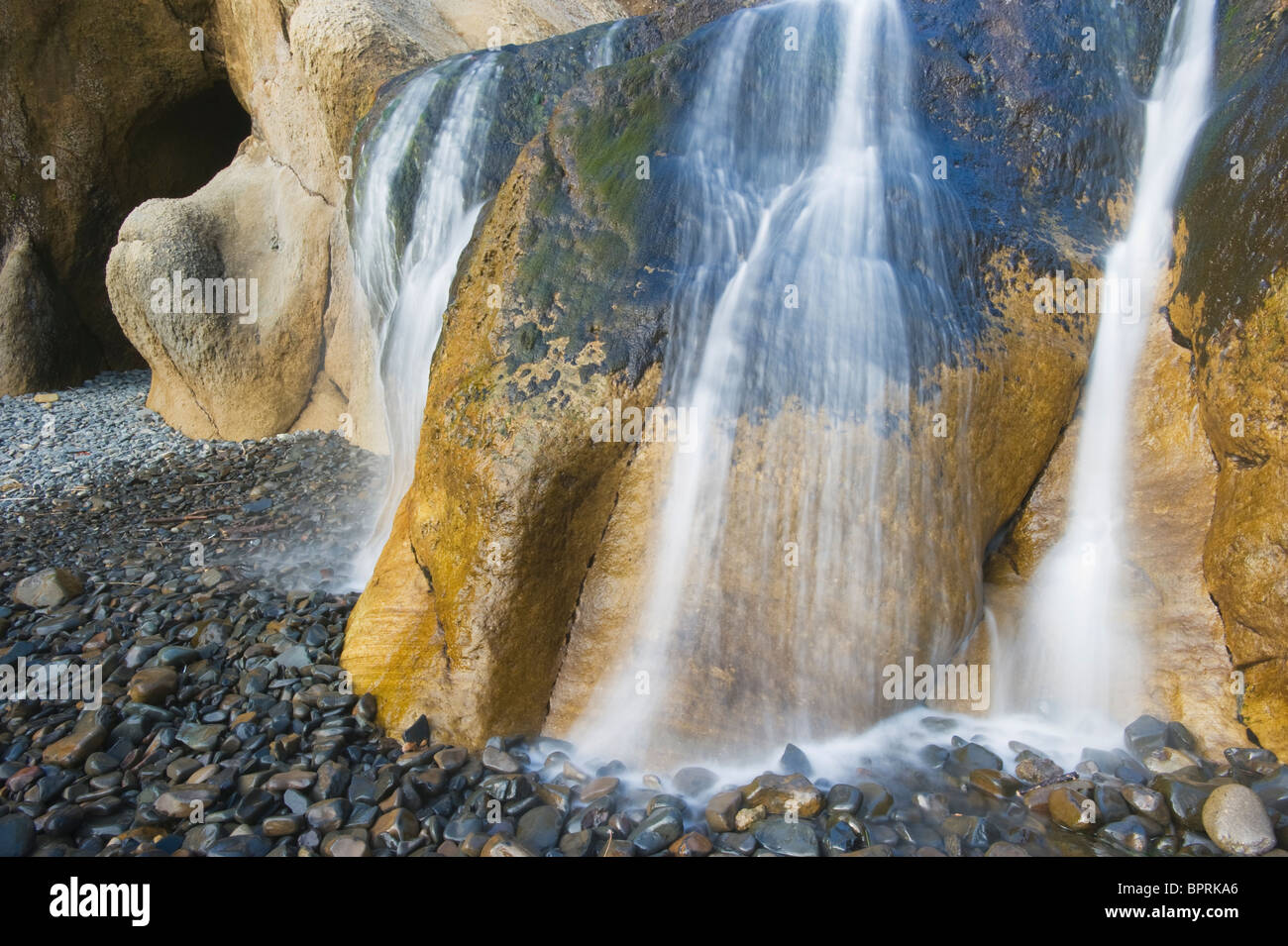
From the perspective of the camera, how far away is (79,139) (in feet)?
39.7

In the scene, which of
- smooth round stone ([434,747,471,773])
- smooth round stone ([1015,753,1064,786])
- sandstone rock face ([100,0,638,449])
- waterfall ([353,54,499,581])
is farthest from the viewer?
sandstone rock face ([100,0,638,449])

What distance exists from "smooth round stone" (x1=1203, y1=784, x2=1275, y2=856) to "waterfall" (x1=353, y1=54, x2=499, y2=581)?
5698 millimetres

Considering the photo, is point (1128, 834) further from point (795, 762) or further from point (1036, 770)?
point (795, 762)

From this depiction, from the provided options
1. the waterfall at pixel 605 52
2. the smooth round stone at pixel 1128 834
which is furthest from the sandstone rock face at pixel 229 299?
the smooth round stone at pixel 1128 834

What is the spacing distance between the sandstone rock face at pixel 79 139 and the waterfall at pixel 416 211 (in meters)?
6.52

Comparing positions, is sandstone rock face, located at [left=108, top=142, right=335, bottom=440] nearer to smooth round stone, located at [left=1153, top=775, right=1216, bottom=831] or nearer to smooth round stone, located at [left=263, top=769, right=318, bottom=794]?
smooth round stone, located at [left=263, top=769, right=318, bottom=794]

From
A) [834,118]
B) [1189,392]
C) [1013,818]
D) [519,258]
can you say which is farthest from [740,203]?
[1013,818]

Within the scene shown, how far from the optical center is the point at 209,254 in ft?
35.3

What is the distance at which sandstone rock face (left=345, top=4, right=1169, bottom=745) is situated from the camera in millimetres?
4367

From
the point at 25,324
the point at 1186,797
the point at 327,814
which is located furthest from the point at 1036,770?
the point at 25,324

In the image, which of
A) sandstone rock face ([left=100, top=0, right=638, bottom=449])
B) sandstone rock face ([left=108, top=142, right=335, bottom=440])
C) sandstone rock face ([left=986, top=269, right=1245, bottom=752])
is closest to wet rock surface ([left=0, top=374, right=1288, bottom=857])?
sandstone rock face ([left=986, top=269, right=1245, bottom=752])

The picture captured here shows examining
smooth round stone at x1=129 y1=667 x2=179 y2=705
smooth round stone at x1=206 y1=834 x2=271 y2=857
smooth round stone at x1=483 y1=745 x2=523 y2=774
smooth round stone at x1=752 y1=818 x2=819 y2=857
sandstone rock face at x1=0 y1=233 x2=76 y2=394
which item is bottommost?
smooth round stone at x1=206 y1=834 x2=271 y2=857

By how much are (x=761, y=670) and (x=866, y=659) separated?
1.87 feet

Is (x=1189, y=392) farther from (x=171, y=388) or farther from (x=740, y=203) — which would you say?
(x=171, y=388)
